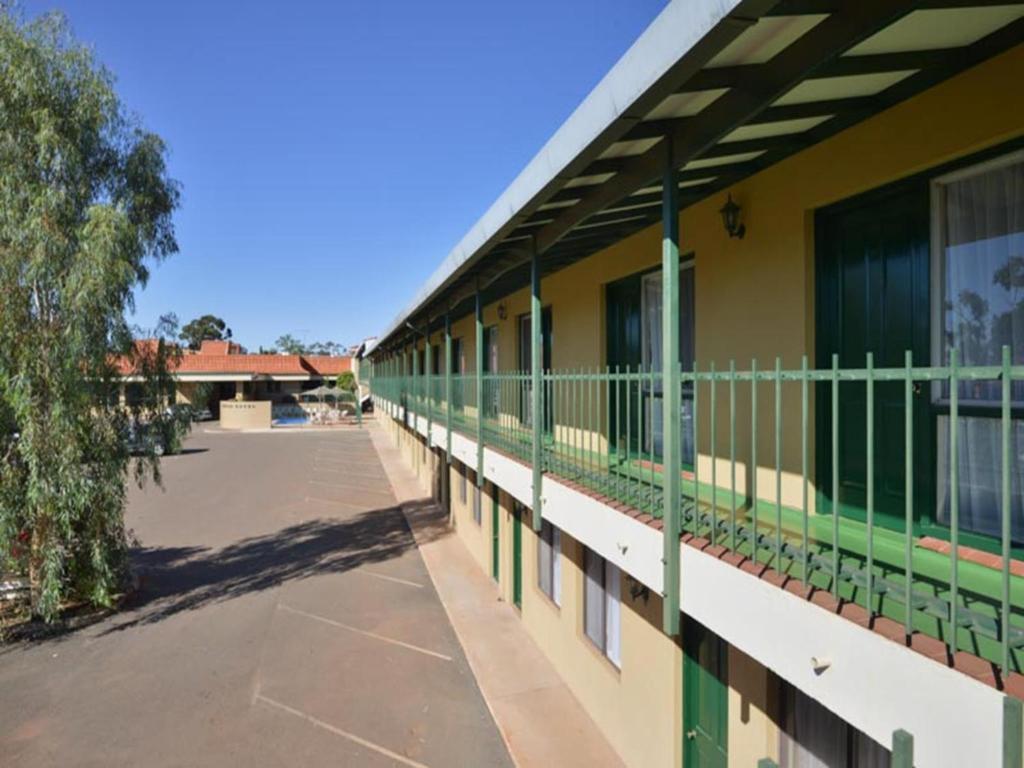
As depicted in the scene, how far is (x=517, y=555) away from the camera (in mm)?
10375

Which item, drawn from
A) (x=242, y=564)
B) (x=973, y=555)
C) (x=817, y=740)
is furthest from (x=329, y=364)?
(x=973, y=555)

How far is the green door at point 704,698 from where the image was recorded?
474cm

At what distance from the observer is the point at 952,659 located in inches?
81.2

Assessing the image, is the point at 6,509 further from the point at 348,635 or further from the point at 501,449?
the point at 501,449

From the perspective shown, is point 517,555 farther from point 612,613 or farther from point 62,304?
point 62,304

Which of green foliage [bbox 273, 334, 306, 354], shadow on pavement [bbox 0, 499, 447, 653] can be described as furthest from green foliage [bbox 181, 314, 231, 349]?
shadow on pavement [bbox 0, 499, 447, 653]

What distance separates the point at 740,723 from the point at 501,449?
4.30m

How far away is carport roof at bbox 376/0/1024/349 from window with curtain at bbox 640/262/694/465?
1.02 meters

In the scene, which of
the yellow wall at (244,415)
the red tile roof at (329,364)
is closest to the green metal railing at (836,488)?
the yellow wall at (244,415)

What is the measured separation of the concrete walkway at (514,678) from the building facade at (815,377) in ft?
1.67

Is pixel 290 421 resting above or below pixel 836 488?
below

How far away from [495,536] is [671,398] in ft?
28.5

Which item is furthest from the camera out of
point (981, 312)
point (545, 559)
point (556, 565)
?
point (545, 559)

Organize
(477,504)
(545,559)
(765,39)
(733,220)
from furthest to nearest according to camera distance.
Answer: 1. (477,504)
2. (545,559)
3. (733,220)
4. (765,39)
